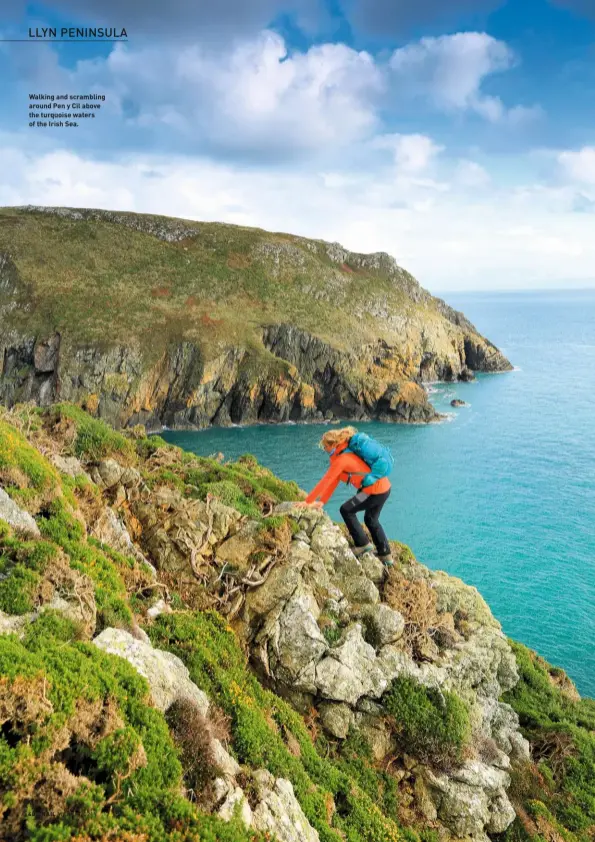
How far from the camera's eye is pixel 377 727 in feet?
31.9

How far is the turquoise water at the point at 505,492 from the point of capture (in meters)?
31.4

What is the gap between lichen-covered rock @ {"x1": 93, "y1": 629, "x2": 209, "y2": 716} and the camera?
6633mm

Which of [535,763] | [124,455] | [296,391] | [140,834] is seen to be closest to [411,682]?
[535,763]

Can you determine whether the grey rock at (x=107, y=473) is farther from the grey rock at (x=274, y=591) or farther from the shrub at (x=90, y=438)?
the grey rock at (x=274, y=591)

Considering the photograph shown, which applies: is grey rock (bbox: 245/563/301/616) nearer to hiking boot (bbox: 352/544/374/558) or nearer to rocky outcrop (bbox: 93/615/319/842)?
hiking boot (bbox: 352/544/374/558)

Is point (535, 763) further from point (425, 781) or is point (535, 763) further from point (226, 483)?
point (226, 483)

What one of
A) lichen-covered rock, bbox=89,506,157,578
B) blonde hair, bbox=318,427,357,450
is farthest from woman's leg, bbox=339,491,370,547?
lichen-covered rock, bbox=89,506,157,578

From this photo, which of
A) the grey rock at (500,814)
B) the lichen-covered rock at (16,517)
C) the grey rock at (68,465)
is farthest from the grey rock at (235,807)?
the grey rock at (68,465)

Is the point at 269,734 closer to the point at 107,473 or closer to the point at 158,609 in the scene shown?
the point at 158,609

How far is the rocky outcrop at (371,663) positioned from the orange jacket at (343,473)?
188 cm

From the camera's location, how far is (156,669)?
6820mm

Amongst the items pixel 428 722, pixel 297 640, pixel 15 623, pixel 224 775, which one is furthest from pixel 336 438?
pixel 15 623

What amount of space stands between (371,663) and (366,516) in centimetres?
314

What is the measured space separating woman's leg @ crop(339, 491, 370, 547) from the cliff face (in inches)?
2501
